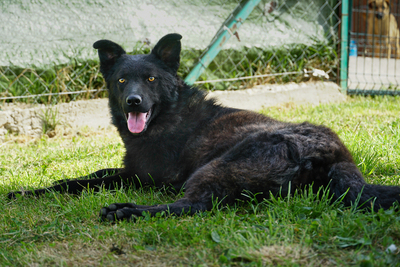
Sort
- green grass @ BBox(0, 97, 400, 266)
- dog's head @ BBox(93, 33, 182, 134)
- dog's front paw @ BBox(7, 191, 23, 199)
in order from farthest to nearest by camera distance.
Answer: dog's head @ BBox(93, 33, 182, 134)
dog's front paw @ BBox(7, 191, 23, 199)
green grass @ BBox(0, 97, 400, 266)

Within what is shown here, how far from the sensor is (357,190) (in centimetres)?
197

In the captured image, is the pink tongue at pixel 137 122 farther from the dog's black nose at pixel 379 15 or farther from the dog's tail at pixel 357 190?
the dog's black nose at pixel 379 15

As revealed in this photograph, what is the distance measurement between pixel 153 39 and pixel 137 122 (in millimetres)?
3064

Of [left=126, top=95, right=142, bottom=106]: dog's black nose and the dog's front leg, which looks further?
[left=126, top=95, right=142, bottom=106]: dog's black nose

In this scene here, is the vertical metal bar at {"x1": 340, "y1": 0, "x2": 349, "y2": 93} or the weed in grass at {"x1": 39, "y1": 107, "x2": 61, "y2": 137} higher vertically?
the vertical metal bar at {"x1": 340, "y1": 0, "x2": 349, "y2": 93}

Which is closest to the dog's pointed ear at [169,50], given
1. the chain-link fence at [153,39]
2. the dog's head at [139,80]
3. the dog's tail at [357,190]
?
the dog's head at [139,80]

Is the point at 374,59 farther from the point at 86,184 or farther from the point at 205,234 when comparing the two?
the point at 205,234

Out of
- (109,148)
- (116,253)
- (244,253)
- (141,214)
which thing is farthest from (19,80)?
(244,253)

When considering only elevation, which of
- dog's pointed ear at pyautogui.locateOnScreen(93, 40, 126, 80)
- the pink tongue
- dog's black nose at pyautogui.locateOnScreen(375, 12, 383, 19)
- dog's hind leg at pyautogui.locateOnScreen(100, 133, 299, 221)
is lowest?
dog's hind leg at pyautogui.locateOnScreen(100, 133, 299, 221)

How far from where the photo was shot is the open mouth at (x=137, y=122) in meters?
2.81

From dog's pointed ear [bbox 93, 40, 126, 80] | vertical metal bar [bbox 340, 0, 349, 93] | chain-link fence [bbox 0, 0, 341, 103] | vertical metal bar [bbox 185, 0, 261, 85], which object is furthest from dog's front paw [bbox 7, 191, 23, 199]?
vertical metal bar [bbox 340, 0, 349, 93]

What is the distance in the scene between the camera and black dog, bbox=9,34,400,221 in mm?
2117

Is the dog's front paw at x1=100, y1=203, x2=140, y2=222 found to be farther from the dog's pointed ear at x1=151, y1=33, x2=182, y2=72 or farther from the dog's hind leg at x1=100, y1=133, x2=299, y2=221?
the dog's pointed ear at x1=151, y1=33, x2=182, y2=72

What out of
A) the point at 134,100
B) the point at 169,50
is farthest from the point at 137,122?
the point at 169,50
